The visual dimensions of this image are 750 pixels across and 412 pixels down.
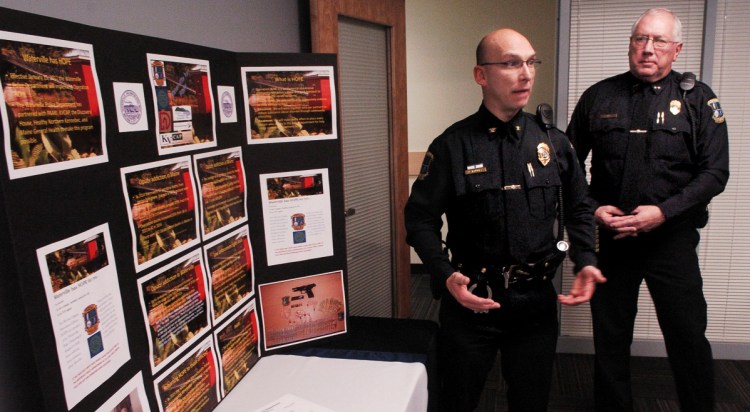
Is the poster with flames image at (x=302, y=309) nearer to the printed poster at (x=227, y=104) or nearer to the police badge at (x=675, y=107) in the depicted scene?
the printed poster at (x=227, y=104)

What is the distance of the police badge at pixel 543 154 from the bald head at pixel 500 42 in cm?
32

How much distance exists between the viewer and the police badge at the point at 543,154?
1.68m

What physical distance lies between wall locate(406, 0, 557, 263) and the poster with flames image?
2641mm

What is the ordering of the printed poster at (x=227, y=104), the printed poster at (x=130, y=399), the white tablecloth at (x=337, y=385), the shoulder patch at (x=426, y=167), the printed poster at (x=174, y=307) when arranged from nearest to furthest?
the printed poster at (x=130, y=399)
the printed poster at (x=174, y=307)
the white tablecloth at (x=337, y=385)
the printed poster at (x=227, y=104)
the shoulder patch at (x=426, y=167)

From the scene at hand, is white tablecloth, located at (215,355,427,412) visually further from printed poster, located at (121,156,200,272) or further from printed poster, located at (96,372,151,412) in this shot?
printed poster, located at (121,156,200,272)

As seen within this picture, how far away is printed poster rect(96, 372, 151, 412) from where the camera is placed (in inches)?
44.7

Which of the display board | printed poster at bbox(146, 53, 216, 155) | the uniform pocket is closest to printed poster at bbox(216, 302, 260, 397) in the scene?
the display board

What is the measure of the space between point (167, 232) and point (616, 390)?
1887mm

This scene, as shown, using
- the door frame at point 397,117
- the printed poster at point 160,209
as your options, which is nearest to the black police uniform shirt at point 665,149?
the door frame at point 397,117

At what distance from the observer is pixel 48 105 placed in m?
0.97

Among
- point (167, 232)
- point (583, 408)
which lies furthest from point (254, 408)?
point (583, 408)

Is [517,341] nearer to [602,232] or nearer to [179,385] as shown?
[602,232]

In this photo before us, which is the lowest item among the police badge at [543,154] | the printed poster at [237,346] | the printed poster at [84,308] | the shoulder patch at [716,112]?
the printed poster at [237,346]


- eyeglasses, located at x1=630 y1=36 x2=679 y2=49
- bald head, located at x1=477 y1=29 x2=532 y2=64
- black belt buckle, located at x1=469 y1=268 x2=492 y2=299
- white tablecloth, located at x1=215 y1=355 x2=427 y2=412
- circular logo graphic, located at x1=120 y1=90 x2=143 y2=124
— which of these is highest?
eyeglasses, located at x1=630 y1=36 x2=679 y2=49
